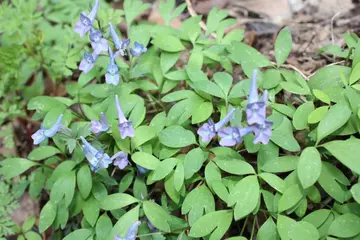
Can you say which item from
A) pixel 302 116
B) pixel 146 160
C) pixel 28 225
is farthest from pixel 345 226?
pixel 28 225

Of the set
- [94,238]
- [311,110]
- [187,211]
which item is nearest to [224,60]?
[311,110]

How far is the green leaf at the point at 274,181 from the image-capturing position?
8.37ft

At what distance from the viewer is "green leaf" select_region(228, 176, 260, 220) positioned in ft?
8.04

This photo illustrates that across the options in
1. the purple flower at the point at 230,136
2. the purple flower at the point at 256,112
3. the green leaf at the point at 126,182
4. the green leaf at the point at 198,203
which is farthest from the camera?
the green leaf at the point at 126,182

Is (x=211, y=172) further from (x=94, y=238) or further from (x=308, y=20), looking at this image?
(x=308, y=20)

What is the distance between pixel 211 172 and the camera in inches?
105

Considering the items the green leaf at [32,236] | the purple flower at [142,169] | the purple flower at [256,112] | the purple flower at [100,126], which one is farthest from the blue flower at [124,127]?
the green leaf at [32,236]

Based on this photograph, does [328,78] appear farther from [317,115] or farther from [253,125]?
[253,125]

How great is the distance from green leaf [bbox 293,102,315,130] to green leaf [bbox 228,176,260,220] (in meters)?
0.46

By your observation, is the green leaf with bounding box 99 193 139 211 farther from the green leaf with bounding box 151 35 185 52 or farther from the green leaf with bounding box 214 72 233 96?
the green leaf with bounding box 151 35 185 52

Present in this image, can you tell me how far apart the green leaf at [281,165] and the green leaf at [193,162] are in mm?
390

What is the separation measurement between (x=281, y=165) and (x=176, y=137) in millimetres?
685

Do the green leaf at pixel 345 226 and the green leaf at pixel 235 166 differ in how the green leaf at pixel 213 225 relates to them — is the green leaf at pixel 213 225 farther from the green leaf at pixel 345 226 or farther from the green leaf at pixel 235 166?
the green leaf at pixel 345 226

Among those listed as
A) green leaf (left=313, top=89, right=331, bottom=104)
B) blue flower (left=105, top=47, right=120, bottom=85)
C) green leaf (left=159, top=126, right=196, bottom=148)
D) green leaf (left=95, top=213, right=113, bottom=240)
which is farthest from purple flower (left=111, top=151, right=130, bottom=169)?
green leaf (left=313, top=89, right=331, bottom=104)
